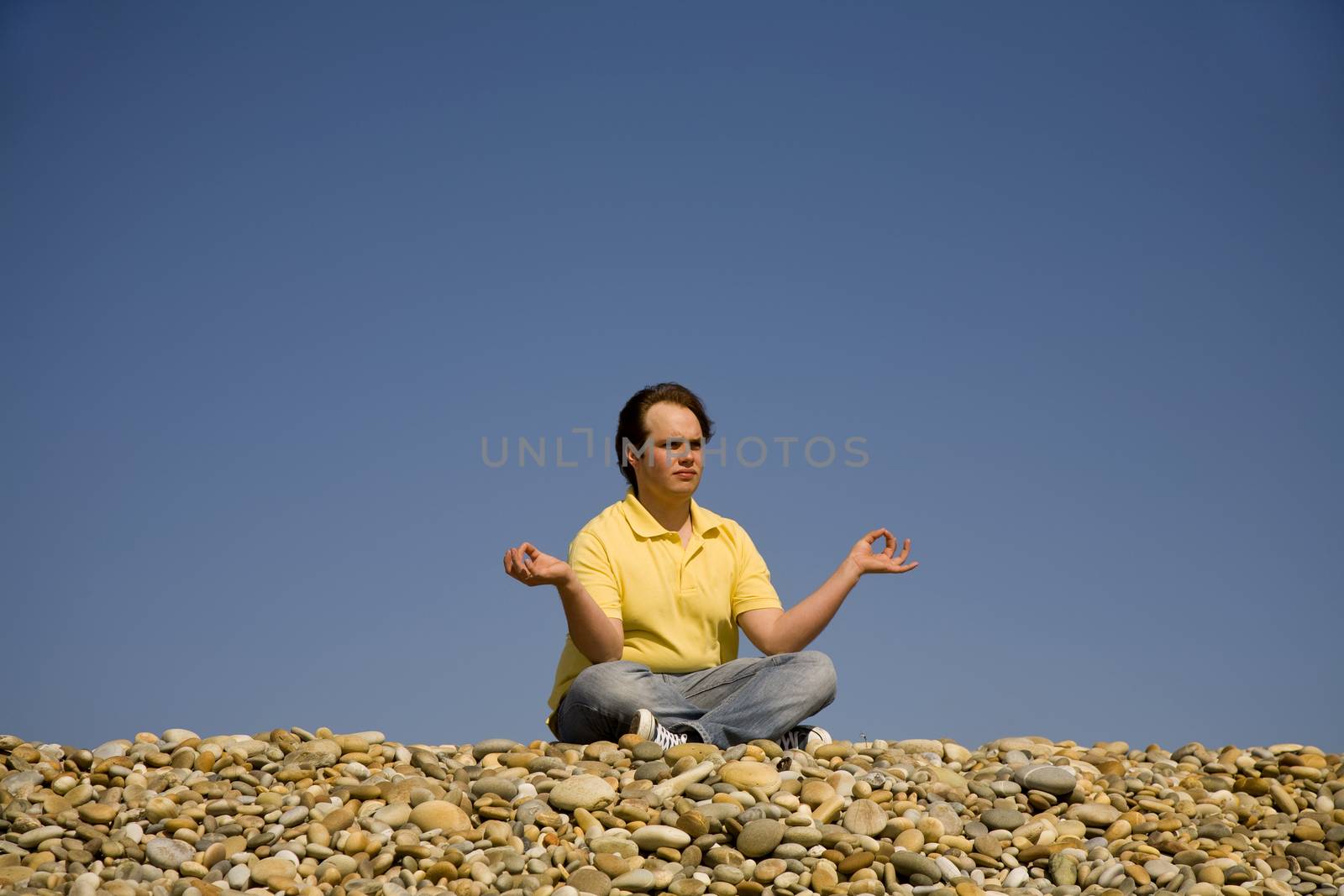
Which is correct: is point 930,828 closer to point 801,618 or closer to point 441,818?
point 801,618

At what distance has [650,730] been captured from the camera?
5.79 metres

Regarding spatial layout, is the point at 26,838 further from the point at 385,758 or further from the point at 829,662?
the point at 829,662

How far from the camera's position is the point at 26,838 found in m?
4.88

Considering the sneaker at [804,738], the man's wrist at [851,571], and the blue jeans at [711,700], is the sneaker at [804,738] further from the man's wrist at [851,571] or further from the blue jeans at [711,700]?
the man's wrist at [851,571]

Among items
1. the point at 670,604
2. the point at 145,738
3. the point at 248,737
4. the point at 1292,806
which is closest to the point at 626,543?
the point at 670,604

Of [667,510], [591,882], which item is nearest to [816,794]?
[591,882]

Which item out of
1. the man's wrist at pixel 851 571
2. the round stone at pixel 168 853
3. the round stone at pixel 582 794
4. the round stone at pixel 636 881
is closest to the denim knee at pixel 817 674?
the man's wrist at pixel 851 571

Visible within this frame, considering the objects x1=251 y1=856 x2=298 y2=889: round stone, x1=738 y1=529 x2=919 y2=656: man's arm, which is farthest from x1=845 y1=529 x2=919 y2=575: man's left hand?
x1=251 y1=856 x2=298 y2=889: round stone

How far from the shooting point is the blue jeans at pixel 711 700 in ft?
19.4

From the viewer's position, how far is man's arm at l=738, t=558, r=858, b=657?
20.8 ft

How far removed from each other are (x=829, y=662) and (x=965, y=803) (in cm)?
101

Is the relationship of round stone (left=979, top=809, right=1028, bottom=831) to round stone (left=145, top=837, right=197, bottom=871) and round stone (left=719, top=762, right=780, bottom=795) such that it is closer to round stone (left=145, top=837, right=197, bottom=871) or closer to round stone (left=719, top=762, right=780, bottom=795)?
round stone (left=719, top=762, right=780, bottom=795)

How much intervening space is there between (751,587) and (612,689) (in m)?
1.05

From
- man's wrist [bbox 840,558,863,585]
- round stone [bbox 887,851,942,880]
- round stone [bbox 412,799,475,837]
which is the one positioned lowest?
round stone [bbox 887,851,942,880]
